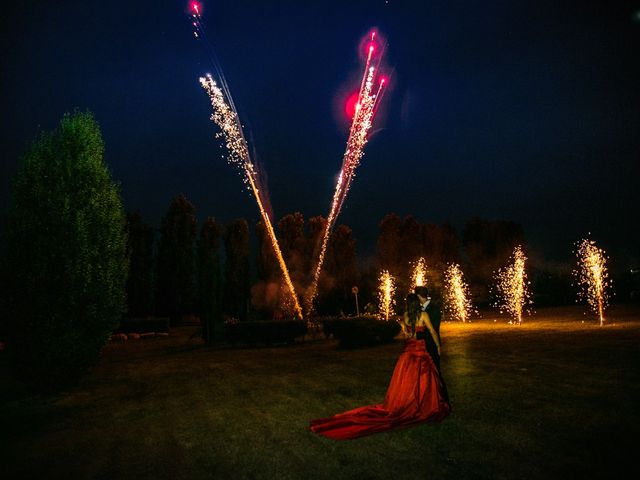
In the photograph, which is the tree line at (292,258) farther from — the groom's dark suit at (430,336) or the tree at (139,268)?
the groom's dark suit at (430,336)

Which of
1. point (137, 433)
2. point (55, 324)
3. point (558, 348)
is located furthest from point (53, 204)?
point (558, 348)

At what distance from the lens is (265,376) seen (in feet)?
39.0

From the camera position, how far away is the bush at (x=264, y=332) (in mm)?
21531

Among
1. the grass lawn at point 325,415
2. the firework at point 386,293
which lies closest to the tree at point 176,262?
the firework at point 386,293

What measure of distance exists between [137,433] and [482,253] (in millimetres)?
47553

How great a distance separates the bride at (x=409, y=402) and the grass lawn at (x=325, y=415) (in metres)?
0.23

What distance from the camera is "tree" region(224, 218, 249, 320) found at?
4233 cm

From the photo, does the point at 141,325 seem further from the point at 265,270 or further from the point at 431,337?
the point at 431,337

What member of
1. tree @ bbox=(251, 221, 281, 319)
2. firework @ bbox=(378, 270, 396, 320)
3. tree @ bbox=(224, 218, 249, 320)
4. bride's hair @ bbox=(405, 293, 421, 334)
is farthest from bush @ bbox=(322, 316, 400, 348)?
tree @ bbox=(224, 218, 249, 320)

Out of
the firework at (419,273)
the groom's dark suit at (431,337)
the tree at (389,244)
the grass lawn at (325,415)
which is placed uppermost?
the tree at (389,244)

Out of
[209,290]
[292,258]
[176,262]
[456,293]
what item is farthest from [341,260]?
[209,290]

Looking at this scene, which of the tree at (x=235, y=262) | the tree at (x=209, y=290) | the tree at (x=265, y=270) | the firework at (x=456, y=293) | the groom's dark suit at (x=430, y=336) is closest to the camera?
the groom's dark suit at (x=430, y=336)

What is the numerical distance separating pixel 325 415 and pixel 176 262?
35925 millimetres

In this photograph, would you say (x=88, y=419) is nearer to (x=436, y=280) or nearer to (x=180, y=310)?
(x=180, y=310)
